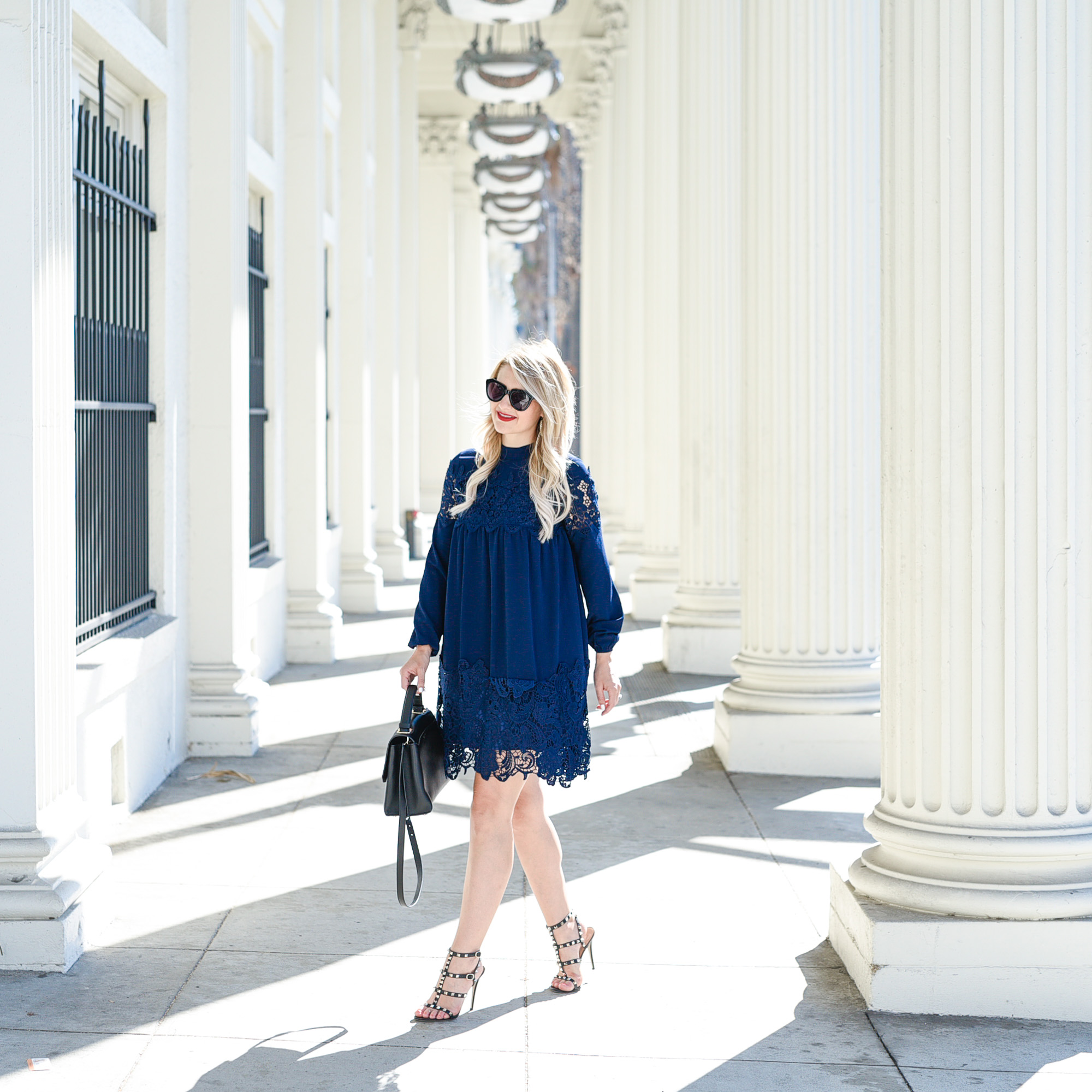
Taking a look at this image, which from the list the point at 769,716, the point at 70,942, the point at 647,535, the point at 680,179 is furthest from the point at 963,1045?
the point at 647,535

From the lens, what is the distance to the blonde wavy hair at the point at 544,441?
15.7ft

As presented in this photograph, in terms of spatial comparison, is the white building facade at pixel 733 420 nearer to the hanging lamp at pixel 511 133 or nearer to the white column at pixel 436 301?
the hanging lamp at pixel 511 133

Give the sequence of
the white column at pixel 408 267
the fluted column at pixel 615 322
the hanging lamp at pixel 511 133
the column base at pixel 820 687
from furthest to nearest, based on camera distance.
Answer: the white column at pixel 408 267 < the fluted column at pixel 615 322 < the hanging lamp at pixel 511 133 < the column base at pixel 820 687

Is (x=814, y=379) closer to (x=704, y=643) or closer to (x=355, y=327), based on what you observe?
(x=704, y=643)

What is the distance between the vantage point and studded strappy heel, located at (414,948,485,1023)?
15.7 feet

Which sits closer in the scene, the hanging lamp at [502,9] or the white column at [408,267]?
the hanging lamp at [502,9]

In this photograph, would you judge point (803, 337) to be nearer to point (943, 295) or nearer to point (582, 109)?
point (943, 295)

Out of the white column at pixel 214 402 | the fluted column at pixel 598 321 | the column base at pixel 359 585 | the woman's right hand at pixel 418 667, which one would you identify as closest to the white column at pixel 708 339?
the white column at pixel 214 402

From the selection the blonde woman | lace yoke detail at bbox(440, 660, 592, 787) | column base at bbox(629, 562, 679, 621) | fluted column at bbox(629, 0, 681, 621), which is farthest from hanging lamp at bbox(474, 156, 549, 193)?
lace yoke detail at bbox(440, 660, 592, 787)

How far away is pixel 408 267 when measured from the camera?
2409 cm

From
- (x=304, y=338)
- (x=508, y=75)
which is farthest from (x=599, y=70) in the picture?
(x=304, y=338)

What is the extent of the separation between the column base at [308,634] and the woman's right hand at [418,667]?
8.55 m

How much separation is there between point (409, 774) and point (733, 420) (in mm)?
8341

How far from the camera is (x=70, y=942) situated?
5.25 m
